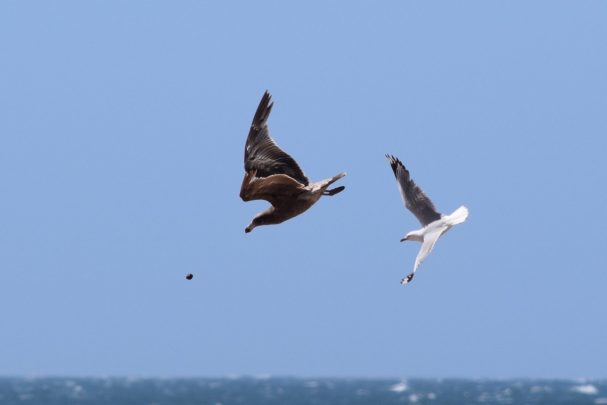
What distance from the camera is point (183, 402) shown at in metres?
159

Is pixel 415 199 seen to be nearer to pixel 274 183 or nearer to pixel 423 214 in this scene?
pixel 423 214

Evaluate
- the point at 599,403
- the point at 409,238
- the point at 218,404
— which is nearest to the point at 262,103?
the point at 409,238

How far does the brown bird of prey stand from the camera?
13.0 meters

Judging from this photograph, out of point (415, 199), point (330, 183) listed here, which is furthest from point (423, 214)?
point (330, 183)

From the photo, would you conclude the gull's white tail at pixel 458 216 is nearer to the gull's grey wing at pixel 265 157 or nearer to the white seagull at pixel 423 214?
the white seagull at pixel 423 214

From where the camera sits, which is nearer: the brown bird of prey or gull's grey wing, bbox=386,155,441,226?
the brown bird of prey

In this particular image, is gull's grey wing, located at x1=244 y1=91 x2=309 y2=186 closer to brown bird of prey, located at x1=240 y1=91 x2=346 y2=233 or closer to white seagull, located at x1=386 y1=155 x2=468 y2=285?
brown bird of prey, located at x1=240 y1=91 x2=346 y2=233

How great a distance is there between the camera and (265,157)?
13602 millimetres

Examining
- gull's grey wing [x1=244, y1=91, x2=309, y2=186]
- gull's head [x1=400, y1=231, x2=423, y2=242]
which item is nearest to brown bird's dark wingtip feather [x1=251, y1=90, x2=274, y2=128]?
gull's grey wing [x1=244, y1=91, x2=309, y2=186]

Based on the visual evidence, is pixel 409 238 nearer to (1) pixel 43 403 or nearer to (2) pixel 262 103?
(2) pixel 262 103

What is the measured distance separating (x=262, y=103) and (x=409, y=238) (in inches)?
87.7

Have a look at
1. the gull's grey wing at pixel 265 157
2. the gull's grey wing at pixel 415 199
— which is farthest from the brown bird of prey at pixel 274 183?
the gull's grey wing at pixel 415 199

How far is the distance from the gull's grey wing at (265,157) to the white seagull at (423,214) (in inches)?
47.4

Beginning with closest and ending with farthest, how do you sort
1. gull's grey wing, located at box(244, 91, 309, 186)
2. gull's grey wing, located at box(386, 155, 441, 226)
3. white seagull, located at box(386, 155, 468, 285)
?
white seagull, located at box(386, 155, 468, 285)
gull's grey wing, located at box(244, 91, 309, 186)
gull's grey wing, located at box(386, 155, 441, 226)
